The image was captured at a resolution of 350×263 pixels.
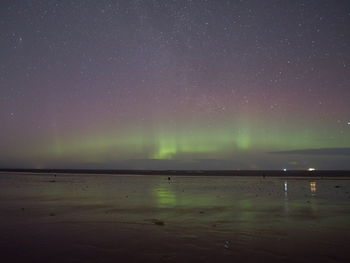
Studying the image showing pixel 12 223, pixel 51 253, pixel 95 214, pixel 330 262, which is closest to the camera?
pixel 330 262

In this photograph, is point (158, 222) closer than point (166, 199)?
Yes

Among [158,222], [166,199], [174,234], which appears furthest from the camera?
[166,199]

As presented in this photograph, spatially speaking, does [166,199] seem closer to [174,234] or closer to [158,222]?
[158,222]

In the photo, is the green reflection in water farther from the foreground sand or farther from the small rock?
the small rock

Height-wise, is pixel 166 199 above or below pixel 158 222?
above

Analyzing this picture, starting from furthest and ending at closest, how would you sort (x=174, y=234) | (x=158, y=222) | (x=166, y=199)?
(x=166, y=199) < (x=158, y=222) < (x=174, y=234)

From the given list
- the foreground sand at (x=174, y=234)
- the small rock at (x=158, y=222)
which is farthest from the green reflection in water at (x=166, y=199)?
the small rock at (x=158, y=222)

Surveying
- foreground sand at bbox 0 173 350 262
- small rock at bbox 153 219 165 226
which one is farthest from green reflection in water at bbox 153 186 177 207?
small rock at bbox 153 219 165 226

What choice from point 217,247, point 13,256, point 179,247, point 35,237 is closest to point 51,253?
point 13,256

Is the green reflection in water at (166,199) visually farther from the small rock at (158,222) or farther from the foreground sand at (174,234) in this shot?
the small rock at (158,222)

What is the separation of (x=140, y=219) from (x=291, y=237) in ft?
25.7

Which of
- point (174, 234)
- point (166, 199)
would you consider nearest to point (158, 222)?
point (174, 234)

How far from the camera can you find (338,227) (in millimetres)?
15625

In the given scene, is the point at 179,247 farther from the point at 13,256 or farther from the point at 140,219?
the point at 140,219
